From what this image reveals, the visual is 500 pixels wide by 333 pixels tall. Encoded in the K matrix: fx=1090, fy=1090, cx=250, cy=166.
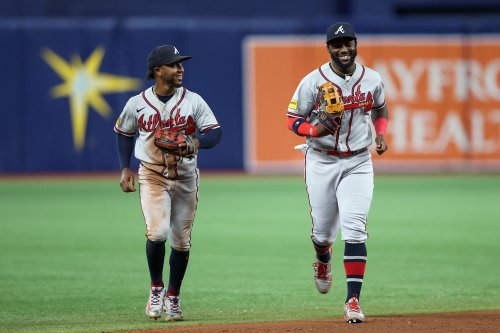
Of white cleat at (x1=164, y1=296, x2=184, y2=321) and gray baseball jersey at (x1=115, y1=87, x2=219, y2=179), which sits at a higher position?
gray baseball jersey at (x1=115, y1=87, x2=219, y2=179)

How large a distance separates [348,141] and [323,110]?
12.1 inches

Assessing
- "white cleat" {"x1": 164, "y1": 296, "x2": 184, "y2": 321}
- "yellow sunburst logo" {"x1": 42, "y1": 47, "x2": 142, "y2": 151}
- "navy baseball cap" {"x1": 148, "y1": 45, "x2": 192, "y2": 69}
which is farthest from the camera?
"yellow sunburst logo" {"x1": 42, "y1": 47, "x2": 142, "y2": 151}

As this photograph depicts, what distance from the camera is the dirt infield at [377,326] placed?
6.77 m

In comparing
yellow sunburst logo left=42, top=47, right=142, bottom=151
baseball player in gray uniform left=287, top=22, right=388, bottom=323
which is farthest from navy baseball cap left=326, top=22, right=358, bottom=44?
yellow sunburst logo left=42, top=47, right=142, bottom=151

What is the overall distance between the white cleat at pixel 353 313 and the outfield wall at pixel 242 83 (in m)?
15.1

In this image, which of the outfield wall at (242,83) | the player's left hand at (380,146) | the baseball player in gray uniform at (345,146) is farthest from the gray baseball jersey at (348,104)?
the outfield wall at (242,83)

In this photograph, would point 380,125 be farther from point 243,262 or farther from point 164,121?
point 243,262

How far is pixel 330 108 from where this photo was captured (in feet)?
24.5

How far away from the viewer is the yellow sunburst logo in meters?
22.0

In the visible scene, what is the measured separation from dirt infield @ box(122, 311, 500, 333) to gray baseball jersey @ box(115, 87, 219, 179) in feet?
3.65

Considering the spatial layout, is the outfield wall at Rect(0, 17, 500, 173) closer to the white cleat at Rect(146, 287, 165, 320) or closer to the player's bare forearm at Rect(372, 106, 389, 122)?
the player's bare forearm at Rect(372, 106, 389, 122)

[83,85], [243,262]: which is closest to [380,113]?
[243,262]

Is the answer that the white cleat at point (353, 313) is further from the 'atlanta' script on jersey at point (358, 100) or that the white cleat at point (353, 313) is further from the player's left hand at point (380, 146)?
the 'atlanta' script on jersey at point (358, 100)

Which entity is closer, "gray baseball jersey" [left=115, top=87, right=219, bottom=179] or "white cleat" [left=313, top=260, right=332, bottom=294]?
"gray baseball jersey" [left=115, top=87, right=219, bottom=179]
